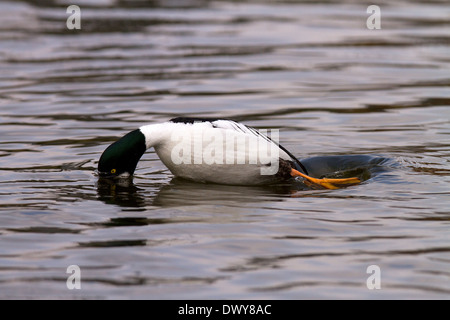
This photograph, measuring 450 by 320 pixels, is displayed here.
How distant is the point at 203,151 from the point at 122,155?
79 centimetres

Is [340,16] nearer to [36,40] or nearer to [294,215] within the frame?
[36,40]

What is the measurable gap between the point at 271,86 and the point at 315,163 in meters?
4.16

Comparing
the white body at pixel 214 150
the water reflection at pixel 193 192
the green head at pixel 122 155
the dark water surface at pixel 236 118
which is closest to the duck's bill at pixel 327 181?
the water reflection at pixel 193 192

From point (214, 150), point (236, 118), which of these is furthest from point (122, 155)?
point (236, 118)

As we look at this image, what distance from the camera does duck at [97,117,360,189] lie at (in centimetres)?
789

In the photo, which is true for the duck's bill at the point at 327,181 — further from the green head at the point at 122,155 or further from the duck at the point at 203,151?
the green head at the point at 122,155

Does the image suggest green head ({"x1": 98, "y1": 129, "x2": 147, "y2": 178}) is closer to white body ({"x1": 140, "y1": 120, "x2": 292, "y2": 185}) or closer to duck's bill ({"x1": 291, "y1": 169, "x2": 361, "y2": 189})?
white body ({"x1": 140, "y1": 120, "x2": 292, "y2": 185})

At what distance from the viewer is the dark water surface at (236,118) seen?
5.95 meters

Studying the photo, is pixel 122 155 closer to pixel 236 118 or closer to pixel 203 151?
pixel 203 151

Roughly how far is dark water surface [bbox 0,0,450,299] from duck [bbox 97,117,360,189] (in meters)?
0.17

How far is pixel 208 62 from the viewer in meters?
15.1

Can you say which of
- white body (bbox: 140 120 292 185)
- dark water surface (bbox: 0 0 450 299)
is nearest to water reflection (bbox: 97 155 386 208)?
dark water surface (bbox: 0 0 450 299)
